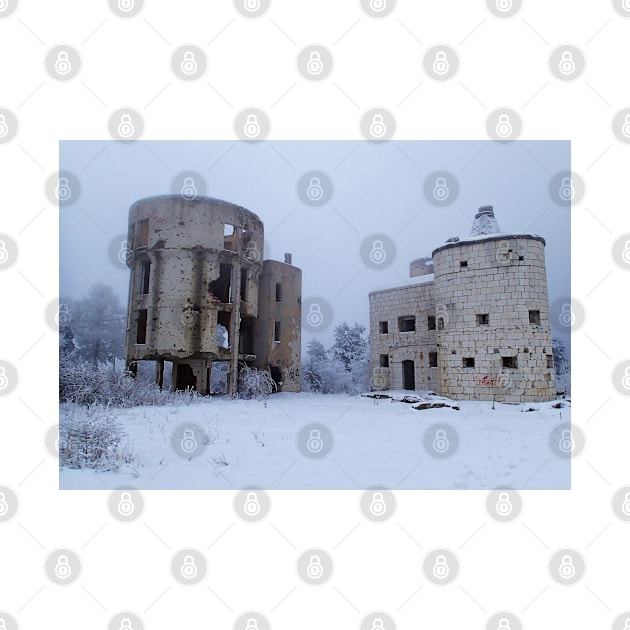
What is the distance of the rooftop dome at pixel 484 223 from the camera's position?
1939cm

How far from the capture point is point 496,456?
7.54 metres

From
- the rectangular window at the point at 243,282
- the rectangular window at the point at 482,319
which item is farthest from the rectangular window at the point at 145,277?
the rectangular window at the point at 482,319

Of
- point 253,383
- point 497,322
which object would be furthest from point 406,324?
point 253,383

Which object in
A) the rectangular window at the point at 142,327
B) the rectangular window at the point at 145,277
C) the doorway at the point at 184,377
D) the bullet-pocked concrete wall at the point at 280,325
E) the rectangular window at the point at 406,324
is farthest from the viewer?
the bullet-pocked concrete wall at the point at 280,325

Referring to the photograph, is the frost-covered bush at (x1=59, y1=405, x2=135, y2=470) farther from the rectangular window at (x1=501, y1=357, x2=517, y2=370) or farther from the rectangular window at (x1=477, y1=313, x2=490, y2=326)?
the rectangular window at (x1=477, y1=313, x2=490, y2=326)

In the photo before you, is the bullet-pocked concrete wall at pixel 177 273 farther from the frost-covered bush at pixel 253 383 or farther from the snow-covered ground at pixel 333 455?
the snow-covered ground at pixel 333 455

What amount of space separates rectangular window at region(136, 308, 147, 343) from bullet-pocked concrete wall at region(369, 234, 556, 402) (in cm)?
1270

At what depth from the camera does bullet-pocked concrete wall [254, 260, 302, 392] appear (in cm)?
2302

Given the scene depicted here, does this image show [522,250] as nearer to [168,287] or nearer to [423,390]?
[423,390]

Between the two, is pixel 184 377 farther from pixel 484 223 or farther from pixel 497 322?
pixel 484 223

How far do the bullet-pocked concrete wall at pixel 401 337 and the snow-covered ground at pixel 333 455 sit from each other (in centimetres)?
908

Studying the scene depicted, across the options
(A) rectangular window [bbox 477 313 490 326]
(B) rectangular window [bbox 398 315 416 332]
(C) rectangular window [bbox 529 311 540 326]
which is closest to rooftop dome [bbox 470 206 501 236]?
(A) rectangular window [bbox 477 313 490 326]

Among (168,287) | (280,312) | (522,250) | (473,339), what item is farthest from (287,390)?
(522,250)

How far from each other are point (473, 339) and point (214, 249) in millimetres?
11300
